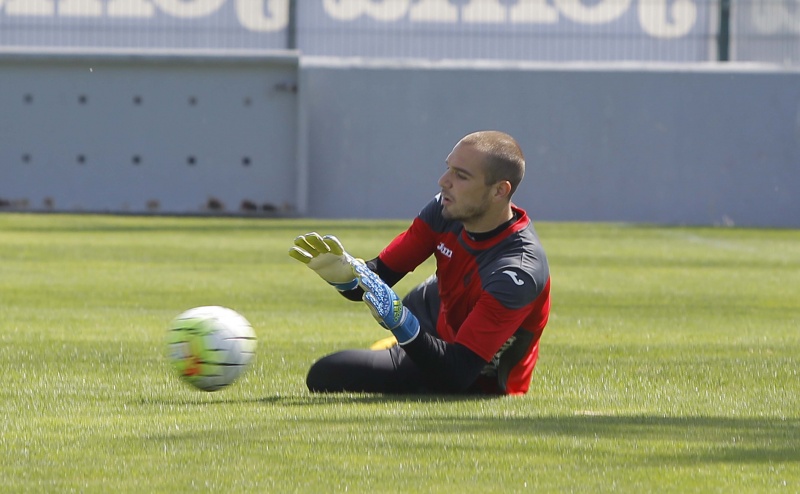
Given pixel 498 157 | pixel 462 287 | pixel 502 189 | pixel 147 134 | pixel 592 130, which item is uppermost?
pixel 498 157

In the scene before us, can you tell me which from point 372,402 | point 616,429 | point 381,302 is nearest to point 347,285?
point 381,302

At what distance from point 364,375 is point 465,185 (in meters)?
1.08

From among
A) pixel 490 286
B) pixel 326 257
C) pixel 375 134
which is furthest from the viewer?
pixel 375 134

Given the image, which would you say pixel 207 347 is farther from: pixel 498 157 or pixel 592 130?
pixel 592 130

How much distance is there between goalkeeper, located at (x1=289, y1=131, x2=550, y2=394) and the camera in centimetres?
636

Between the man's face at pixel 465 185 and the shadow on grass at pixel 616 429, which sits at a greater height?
the man's face at pixel 465 185

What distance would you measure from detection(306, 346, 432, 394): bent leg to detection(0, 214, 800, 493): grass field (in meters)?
0.13

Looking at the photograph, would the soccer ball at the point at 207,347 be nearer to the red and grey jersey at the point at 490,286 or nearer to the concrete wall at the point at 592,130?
the red and grey jersey at the point at 490,286

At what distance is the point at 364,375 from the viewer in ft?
23.1

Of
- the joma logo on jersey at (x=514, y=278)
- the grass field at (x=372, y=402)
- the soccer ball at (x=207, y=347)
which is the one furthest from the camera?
the soccer ball at (x=207, y=347)

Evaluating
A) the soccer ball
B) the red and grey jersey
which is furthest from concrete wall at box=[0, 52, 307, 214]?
the soccer ball

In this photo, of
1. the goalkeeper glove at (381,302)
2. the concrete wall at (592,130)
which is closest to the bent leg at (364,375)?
the goalkeeper glove at (381,302)

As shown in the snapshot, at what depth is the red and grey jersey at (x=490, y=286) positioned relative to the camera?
6598mm

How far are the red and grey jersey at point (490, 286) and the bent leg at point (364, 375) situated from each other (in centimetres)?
26
